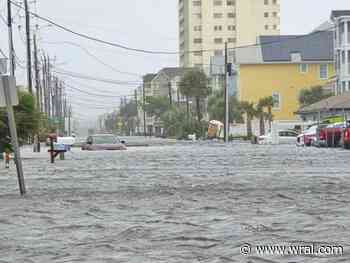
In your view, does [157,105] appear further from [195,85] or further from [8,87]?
[8,87]

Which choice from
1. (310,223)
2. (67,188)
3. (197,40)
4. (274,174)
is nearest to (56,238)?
(310,223)

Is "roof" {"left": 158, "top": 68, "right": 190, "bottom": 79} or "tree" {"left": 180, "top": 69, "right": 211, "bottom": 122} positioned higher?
"roof" {"left": 158, "top": 68, "right": 190, "bottom": 79}

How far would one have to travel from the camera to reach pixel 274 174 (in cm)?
2536

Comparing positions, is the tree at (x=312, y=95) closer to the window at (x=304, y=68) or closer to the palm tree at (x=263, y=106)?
the palm tree at (x=263, y=106)

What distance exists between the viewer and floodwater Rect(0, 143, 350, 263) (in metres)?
10.9

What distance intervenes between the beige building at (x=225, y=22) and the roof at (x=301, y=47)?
213ft

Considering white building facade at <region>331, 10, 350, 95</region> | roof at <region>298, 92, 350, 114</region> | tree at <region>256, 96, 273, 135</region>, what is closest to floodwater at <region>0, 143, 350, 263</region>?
roof at <region>298, 92, 350, 114</region>

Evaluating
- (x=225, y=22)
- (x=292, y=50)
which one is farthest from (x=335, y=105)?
(x=225, y=22)

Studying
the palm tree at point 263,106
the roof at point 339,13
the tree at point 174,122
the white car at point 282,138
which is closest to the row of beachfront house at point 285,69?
the tree at point 174,122

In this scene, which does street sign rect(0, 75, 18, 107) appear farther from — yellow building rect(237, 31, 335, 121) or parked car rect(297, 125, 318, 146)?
yellow building rect(237, 31, 335, 121)

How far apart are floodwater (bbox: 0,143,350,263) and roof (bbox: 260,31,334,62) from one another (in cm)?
8752

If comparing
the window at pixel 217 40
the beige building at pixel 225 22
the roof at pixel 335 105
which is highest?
the beige building at pixel 225 22

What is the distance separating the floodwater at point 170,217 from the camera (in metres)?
10.9

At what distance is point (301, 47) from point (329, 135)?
190 ft
